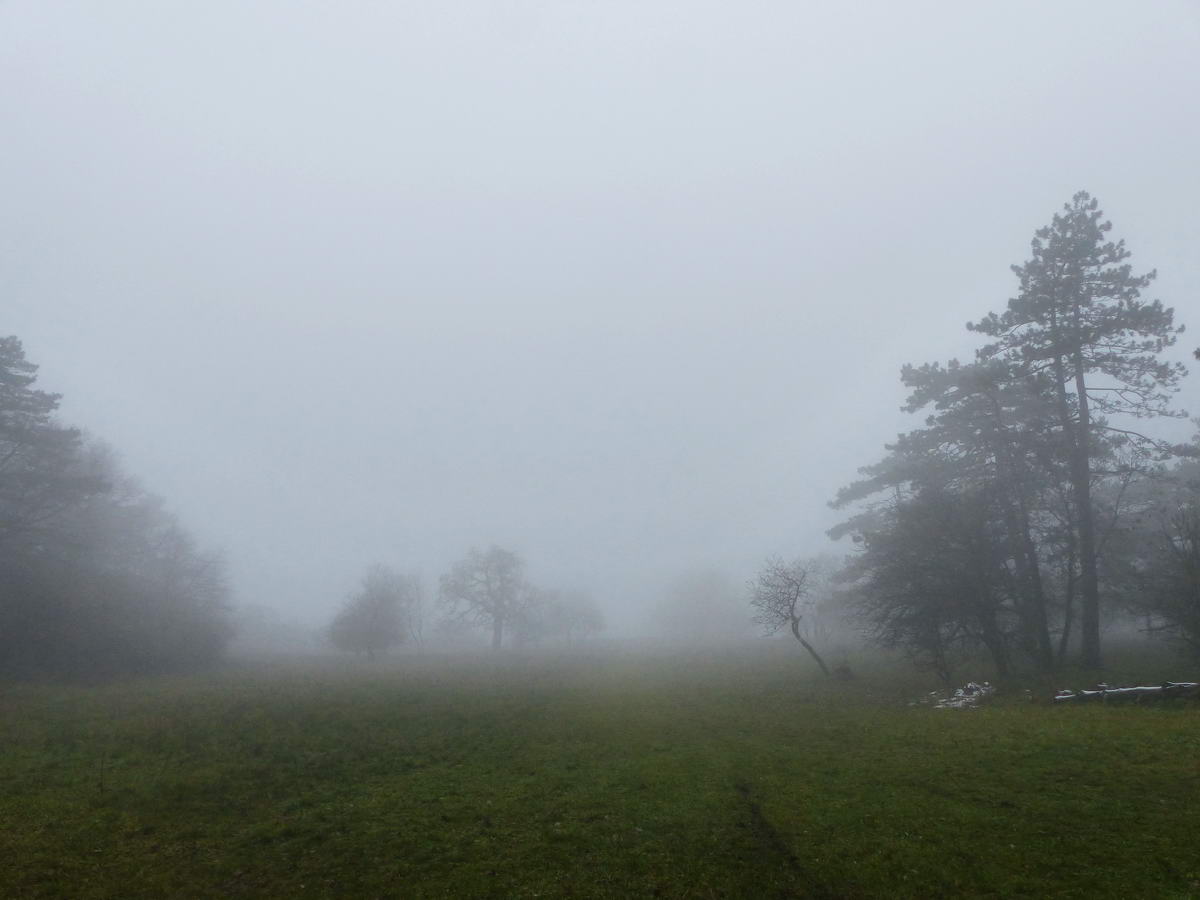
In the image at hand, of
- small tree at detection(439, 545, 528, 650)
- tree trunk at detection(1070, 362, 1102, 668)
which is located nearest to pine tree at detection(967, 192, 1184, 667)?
tree trunk at detection(1070, 362, 1102, 668)

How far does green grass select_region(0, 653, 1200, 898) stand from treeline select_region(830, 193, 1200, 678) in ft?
27.2

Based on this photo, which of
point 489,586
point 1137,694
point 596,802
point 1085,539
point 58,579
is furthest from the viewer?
point 489,586

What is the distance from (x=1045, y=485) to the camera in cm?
3578

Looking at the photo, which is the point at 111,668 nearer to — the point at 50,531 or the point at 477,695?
the point at 50,531

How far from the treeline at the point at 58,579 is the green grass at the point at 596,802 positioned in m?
9.53

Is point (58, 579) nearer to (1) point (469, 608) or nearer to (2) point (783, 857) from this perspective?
(2) point (783, 857)


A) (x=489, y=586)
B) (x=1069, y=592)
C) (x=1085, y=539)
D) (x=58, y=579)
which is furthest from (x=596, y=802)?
(x=489, y=586)

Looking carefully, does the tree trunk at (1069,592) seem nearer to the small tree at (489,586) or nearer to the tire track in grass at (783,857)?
the tire track in grass at (783,857)

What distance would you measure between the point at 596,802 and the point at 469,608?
76.2 metres

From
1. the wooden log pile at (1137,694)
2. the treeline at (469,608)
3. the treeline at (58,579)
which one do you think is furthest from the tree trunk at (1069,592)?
the treeline at (469,608)

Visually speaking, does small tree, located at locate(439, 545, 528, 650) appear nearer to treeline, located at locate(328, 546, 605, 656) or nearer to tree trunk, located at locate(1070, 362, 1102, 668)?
treeline, located at locate(328, 546, 605, 656)

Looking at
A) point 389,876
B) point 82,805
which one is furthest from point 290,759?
point 389,876

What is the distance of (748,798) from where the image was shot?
1544cm

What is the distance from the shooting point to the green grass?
11.2m
